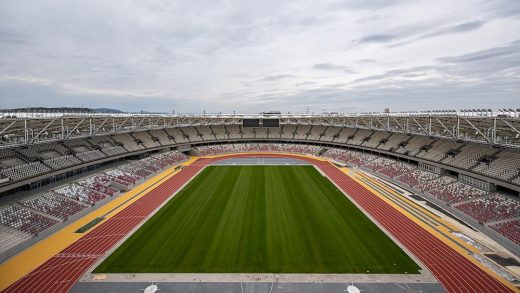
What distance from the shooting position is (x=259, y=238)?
19297 mm

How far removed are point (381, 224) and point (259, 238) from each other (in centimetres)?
977

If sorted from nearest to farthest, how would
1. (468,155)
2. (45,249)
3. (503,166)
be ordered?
(45,249), (503,166), (468,155)

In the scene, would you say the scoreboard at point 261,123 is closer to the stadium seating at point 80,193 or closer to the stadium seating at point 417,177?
the stadium seating at point 417,177

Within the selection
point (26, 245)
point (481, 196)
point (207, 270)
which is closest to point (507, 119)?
point (481, 196)

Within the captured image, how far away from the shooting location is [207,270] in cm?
1539

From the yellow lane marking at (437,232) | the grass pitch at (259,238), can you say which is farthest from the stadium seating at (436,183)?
the grass pitch at (259,238)

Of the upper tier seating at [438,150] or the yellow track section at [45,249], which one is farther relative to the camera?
the upper tier seating at [438,150]

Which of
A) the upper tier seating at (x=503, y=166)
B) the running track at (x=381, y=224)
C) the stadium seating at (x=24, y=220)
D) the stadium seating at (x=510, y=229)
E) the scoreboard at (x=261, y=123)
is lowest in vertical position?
the running track at (x=381, y=224)

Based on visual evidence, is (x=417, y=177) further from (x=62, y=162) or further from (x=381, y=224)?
(x=62, y=162)

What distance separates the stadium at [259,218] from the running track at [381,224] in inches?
3.6

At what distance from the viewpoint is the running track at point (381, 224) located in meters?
14.3

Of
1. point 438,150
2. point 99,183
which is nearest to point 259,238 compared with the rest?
point 99,183

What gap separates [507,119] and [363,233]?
557 inches

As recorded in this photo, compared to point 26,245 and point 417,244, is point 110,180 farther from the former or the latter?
point 417,244
